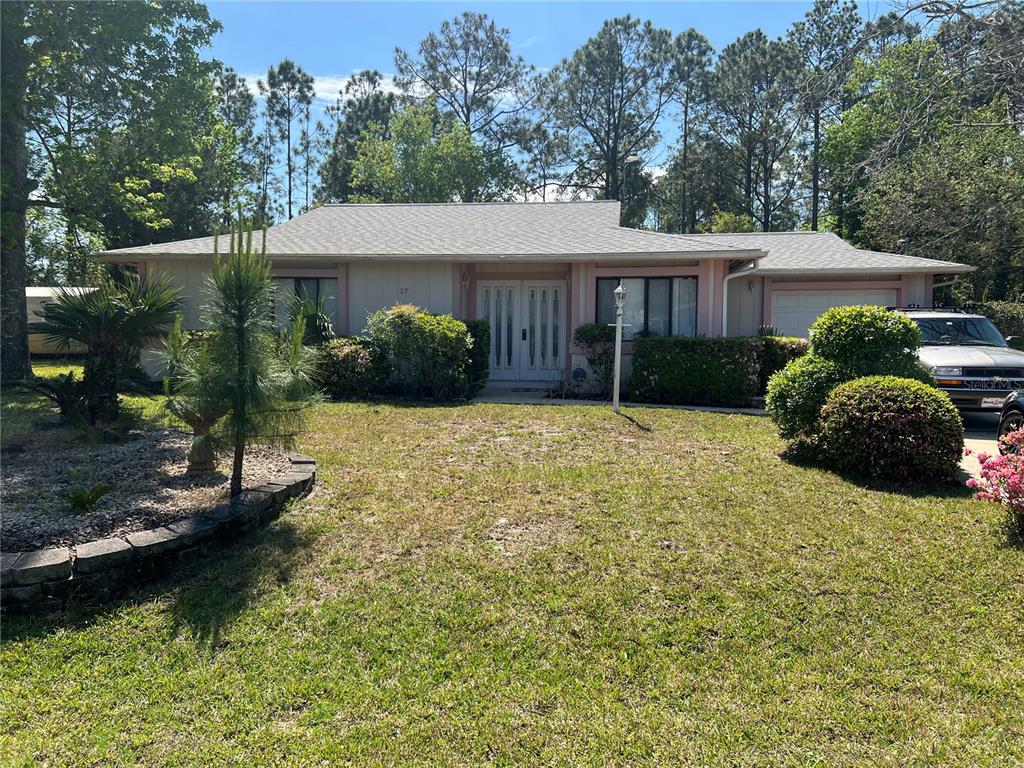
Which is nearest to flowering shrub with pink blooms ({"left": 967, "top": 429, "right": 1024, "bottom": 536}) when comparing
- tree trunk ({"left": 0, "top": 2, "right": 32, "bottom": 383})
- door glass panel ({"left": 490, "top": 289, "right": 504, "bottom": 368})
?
door glass panel ({"left": 490, "top": 289, "right": 504, "bottom": 368})

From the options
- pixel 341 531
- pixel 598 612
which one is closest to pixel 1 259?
pixel 341 531

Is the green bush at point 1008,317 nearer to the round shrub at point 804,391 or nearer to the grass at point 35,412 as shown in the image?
the round shrub at point 804,391

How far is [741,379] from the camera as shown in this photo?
34.9 ft

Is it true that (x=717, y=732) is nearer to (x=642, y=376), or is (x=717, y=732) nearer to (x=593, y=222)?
(x=642, y=376)

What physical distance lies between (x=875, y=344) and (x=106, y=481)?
7.94m

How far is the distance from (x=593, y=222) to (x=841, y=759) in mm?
13639

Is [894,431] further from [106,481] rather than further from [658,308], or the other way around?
[106,481]

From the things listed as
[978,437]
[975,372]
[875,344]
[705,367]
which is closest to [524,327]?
[705,367]

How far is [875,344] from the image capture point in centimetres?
699

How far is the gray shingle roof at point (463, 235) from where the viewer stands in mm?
11906

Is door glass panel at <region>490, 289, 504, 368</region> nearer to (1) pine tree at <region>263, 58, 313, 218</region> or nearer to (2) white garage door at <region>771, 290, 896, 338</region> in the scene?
(2) white garage door at <region>771, 290, 896, 338</region>

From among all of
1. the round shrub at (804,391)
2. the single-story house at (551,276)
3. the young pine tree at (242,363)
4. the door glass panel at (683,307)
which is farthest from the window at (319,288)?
the round shrub at (804,391)

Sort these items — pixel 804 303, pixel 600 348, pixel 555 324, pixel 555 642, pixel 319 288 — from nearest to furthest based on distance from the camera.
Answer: pixel 555 642, pixel 600 348, pixel 319 288, pixel 555 324, pixel 804 303

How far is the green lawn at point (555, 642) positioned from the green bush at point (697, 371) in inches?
207
